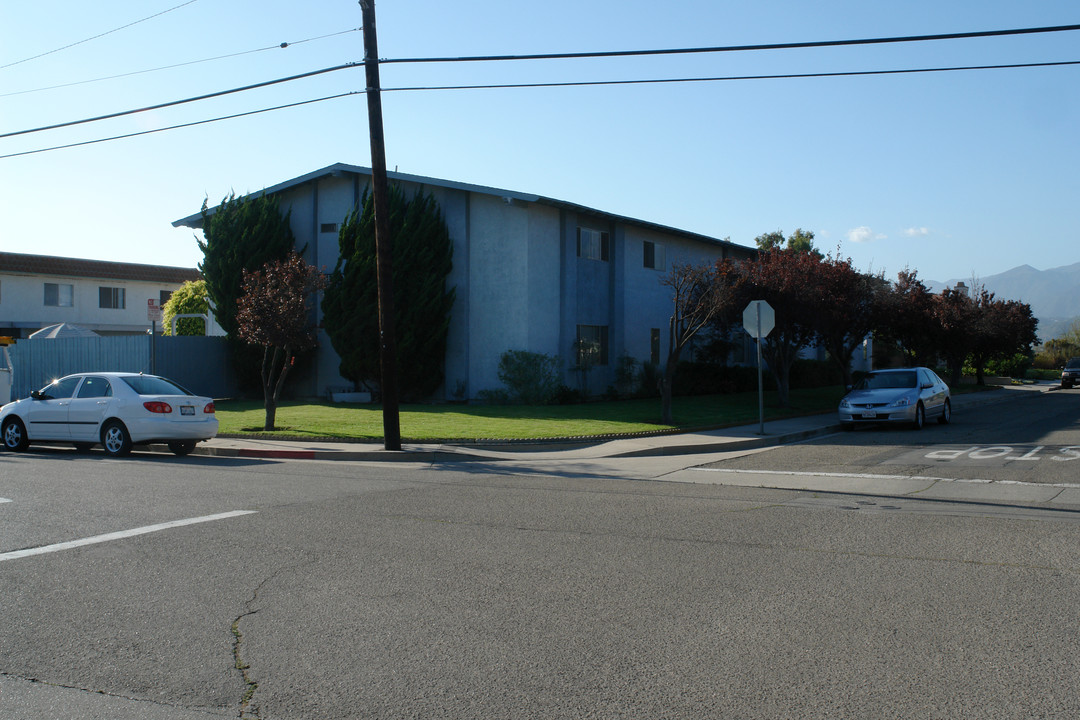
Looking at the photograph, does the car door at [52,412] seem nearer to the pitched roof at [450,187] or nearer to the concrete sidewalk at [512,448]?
the concrete sidewalk at [512,448]

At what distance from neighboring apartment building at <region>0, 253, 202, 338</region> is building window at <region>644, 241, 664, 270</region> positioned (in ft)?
106

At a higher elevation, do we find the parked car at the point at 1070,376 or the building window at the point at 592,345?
the building window at the point at 592,345

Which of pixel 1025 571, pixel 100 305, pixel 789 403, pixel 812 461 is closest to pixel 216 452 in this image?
pixel 812 461

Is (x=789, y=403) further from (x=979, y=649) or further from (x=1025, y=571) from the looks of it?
(x=979, y=649)

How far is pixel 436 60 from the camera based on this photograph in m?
16.6

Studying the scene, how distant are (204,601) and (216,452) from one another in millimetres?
11439

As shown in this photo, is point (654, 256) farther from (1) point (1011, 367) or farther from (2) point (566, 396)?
(1) point (1011, 367)

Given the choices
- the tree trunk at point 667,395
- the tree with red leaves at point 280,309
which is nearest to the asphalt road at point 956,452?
the tree trunk at point 667,395

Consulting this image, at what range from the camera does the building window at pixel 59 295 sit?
45.7 meters

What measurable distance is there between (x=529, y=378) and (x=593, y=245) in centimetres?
588

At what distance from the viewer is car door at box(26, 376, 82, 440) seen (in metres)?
15.9

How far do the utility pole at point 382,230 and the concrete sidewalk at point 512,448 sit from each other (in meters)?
0.64

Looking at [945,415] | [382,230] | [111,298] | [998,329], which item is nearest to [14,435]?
[382,230]

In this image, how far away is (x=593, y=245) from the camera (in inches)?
1099
